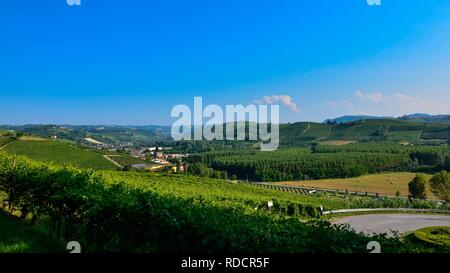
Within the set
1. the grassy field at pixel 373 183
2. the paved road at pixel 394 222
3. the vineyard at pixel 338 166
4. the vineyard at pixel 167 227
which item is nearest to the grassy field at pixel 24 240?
the vineyard at pixel 167 227

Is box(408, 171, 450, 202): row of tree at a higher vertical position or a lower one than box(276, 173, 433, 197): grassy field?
higher

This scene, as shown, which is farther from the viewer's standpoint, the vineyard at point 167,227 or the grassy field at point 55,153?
the grassy field at point 55,153

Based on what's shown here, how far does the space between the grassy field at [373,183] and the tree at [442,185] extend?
11537 millimetres

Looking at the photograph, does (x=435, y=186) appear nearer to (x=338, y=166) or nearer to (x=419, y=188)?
(x=419, y=188)

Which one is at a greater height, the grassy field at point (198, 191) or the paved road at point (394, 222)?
the grassy field at point (198, 191)

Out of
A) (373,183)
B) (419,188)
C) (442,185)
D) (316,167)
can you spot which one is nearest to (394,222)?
(442,185)

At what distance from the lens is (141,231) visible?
801 centimetres

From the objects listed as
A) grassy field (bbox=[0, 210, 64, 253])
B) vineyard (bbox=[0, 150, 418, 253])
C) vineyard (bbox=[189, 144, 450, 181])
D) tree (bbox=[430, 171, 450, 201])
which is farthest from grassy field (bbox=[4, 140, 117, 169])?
vineyard (bbox=[0, 150, 418, 253])

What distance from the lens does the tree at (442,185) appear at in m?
76.6

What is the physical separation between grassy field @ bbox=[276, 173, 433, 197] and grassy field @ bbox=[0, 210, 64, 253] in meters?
91.2

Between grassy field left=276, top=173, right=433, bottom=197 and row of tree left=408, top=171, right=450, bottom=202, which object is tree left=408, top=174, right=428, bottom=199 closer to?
row of tree left=408, top=171, right=450, bottom=202

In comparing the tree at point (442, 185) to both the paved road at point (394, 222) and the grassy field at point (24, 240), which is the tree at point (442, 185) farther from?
the grassy field at point (24, 240)

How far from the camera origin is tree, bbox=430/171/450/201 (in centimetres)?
7662
